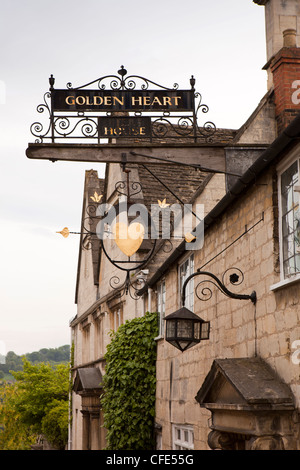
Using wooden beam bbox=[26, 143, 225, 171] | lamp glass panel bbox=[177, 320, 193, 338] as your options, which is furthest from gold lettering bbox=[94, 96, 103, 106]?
lamp glass panel bbox=[177, 320, 193, 338]

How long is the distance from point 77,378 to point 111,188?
253 inches

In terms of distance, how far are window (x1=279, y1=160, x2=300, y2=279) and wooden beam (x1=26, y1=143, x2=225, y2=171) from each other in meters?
3.77

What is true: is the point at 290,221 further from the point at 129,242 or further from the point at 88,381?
the point at 88,381

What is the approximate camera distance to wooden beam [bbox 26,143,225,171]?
1161cm

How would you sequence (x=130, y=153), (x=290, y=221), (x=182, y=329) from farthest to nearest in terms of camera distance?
(x=130, y=153), (x=182, y=329), (x=290, y=221)

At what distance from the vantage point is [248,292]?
9188 mm

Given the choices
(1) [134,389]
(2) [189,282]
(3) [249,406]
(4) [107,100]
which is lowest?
(3) [249,406]

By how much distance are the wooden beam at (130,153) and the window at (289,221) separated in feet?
12.4

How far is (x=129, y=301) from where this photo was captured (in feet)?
63.2

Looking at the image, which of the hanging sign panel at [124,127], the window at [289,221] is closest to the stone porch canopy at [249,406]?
the window at [289,221]

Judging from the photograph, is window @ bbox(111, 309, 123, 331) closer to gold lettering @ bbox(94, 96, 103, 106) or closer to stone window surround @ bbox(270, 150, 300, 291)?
gold lettering @ bbox(94, 96, 103, 106)

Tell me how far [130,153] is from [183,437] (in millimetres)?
5266

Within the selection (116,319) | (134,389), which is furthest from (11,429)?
(134,389)

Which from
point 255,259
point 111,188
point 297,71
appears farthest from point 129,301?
point 255,259
